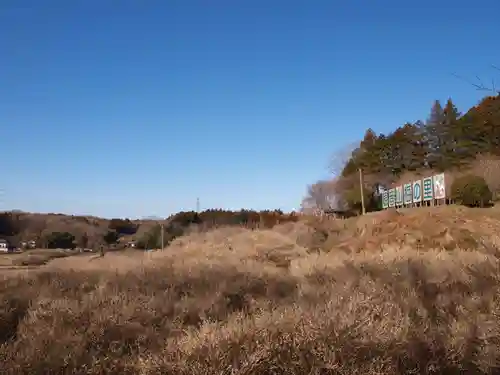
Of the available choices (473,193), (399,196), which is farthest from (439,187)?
(399,196)

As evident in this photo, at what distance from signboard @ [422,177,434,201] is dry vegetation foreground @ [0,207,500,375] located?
26.9m

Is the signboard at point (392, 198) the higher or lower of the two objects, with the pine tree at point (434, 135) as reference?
lower

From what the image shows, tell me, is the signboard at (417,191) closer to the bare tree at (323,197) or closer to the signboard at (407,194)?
the signboard at (407,194)

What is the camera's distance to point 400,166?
215ft

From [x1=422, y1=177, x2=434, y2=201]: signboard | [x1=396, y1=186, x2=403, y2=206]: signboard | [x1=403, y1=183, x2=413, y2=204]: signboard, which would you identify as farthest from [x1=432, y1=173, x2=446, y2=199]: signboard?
[x1=396, y1=186, x2=403, y2=206]: signboard

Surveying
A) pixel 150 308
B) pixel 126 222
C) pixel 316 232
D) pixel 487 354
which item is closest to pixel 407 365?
pixel 487 354

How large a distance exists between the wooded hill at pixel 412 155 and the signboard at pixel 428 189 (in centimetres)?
1153

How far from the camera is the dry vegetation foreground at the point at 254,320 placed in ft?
18.7

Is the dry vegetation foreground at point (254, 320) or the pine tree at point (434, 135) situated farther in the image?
the pine tree at point (434, 135)

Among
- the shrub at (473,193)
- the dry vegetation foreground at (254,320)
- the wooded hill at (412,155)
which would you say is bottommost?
the dry vegetation foreground at (254,320)

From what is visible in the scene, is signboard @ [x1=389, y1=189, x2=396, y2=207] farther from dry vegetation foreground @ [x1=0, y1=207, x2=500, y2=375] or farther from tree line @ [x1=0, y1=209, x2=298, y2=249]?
dry vegetation foreground @ [x1=0, y1=207, x2=500, y2=375]

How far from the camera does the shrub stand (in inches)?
1523

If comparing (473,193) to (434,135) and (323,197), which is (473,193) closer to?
(434,135)

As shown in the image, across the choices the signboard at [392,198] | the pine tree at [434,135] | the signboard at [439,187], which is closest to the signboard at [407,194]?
the signboard at [392,198]
